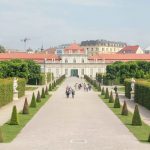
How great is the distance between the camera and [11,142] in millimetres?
15250

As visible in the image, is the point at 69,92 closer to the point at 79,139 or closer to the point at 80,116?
the point at 80,116

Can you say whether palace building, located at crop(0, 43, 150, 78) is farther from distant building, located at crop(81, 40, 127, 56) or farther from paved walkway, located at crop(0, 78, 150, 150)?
paved walkway, located at crop(0, 78, 150, 150)

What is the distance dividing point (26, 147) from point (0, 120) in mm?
7936

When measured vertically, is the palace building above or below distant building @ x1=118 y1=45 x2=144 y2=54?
→ below

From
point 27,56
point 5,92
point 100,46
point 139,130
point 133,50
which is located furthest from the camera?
point 100,46

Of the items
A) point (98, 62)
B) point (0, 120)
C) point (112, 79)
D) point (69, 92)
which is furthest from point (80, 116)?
point (98, 62)

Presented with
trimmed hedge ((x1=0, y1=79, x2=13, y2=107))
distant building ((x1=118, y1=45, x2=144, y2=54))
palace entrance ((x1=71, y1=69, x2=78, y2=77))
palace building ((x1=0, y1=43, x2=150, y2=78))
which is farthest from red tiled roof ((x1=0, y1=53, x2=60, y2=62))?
trimmed hedge ((x1=0, y1=79, x2=13, y2=107))

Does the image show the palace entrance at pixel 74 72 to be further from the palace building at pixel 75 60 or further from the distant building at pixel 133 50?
the distant building at pixel 133 50

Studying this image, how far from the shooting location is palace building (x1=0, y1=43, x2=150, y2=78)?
118000mm

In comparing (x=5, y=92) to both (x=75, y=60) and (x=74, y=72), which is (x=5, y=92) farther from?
(x=75, y=60)

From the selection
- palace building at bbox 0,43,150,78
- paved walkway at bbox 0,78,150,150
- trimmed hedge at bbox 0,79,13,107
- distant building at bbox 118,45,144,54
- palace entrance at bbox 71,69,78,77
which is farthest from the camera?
distant building at bbox 118,45,144,54

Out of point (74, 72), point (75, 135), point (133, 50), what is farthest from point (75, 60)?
point (75, 135)

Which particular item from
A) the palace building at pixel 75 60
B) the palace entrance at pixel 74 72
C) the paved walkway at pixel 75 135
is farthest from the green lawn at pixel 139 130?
the palace entrance at pixel 74 72

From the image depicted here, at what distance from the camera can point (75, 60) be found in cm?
12200
